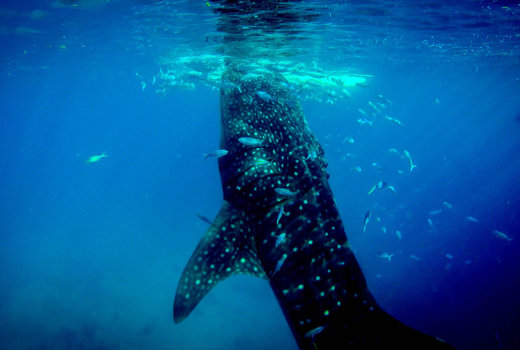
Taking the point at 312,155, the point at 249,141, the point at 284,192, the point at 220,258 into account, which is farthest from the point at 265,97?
the point at 220,258

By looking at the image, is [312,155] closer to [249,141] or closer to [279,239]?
[249,141]

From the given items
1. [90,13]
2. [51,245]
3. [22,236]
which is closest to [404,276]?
[90,13]

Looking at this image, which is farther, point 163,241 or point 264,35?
point 163,241

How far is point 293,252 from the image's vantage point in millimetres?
2414

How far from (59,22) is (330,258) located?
64.7 ft

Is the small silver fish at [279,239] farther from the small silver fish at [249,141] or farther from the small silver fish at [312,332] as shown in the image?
the small silver fish at [249,141]

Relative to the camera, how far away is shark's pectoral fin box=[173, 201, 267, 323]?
8.41ft

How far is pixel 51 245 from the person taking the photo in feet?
118

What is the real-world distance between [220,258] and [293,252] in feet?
2.36

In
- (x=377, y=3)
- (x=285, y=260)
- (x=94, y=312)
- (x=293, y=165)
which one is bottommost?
(x=94, y=312)

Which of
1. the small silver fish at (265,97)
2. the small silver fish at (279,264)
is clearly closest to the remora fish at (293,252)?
the small silver fish at (279,264)

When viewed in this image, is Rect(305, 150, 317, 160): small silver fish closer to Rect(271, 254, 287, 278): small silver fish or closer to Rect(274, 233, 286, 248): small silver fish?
Rect(274, 233, 286, 248): small silver fish

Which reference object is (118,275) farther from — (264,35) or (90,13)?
(264,35)

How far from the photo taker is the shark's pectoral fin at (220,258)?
2.56 metres
